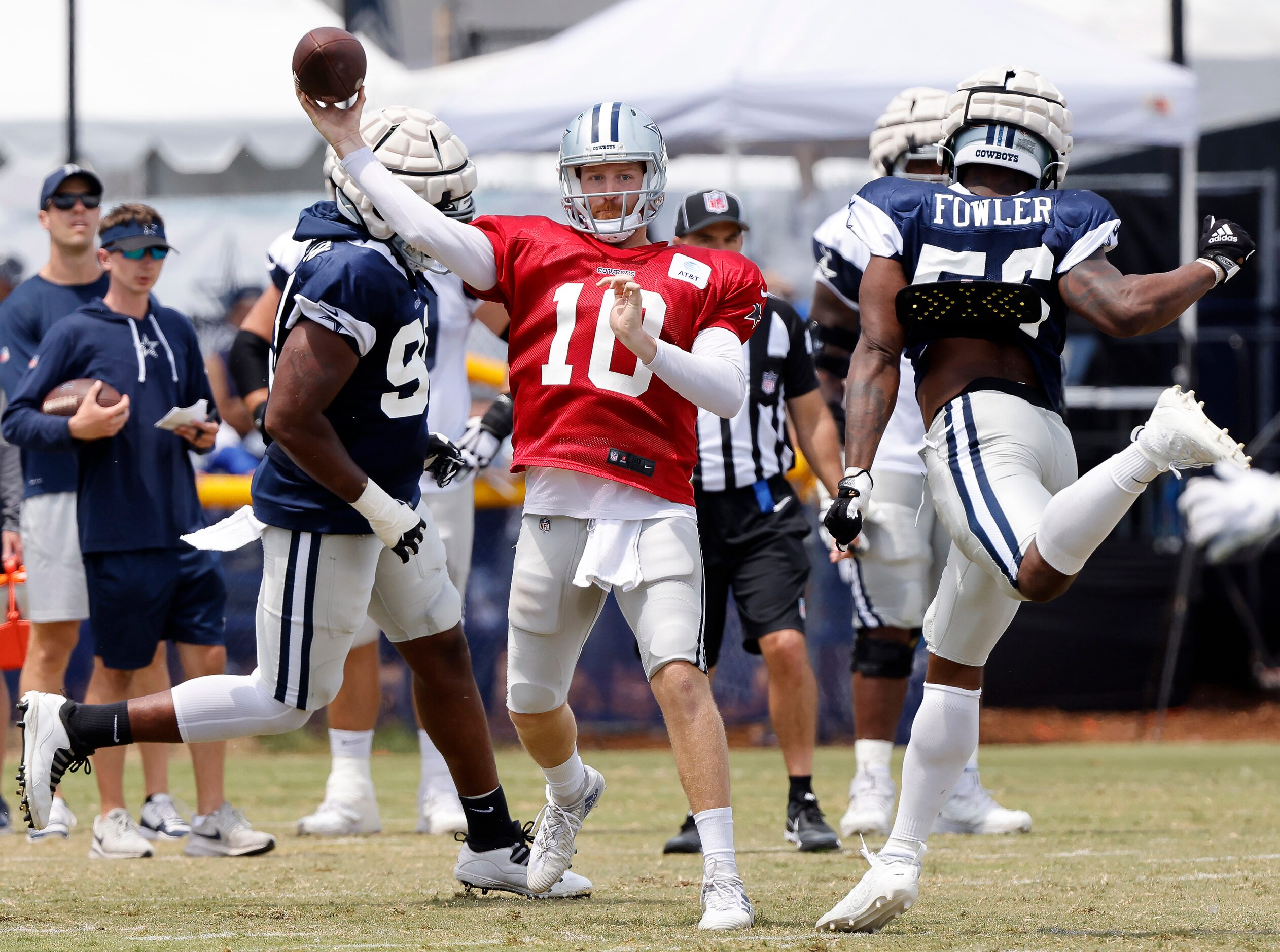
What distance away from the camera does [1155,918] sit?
4129mm

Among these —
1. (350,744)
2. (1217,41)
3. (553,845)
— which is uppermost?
(1217,41)

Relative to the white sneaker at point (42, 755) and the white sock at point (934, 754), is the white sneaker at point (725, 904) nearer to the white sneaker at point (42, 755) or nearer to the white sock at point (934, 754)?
the white sock at point (934, 754)

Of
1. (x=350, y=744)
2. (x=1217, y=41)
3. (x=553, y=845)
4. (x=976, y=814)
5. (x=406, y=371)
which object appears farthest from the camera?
(x=1217, y=41)

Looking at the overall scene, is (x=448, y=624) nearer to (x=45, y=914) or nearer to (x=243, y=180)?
(x=45, y=914)

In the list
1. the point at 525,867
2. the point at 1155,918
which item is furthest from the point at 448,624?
the point at 1155,918

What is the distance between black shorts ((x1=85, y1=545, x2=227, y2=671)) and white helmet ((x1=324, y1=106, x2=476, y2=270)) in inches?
73.7

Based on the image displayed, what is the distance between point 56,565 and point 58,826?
89 centimetres

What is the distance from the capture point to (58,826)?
6.38 meters

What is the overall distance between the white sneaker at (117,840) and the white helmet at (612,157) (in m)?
2.57

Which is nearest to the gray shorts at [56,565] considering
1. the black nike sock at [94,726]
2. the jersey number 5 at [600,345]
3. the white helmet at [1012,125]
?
the black nike sock at [94,726]

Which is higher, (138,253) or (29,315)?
(138,253)

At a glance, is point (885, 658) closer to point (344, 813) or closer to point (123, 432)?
point (344, 813)

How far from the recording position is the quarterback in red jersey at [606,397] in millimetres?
4180

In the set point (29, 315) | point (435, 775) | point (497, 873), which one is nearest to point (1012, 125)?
point (497, 873)
